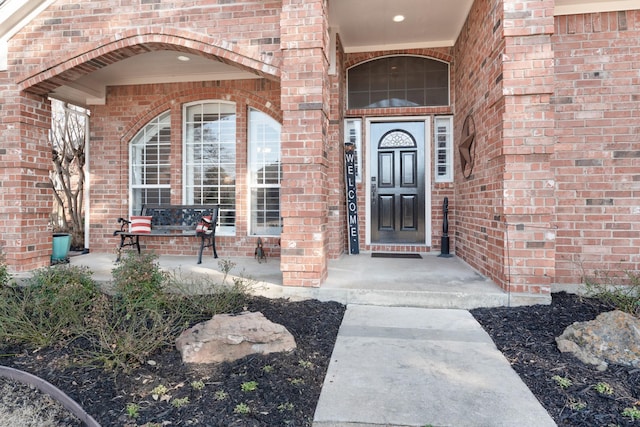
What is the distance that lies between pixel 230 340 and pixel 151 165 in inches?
201

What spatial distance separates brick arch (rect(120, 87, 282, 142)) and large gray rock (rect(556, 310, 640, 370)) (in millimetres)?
4843

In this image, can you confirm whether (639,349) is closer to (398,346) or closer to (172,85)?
(398,346)

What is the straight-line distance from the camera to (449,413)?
1.79 m

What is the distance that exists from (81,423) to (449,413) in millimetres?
1839

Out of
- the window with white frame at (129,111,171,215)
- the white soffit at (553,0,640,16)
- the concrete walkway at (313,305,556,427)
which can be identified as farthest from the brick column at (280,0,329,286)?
the window with white frame at (129,111,171,215)

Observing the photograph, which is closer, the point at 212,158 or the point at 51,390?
the point at 51,390

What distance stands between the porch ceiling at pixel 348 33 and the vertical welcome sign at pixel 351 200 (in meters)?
1.76

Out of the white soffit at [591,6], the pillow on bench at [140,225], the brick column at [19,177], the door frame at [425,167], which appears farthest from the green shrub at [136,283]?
the white soffit at [591,6]

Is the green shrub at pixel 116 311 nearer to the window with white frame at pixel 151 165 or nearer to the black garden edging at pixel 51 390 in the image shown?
the black garden edging at pixel 51 390

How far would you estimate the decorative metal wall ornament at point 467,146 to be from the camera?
15.4ft

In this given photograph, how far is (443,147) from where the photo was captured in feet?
19.6

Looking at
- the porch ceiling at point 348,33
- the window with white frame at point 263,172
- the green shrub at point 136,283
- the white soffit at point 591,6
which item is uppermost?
the porch ceiling at point 348,33

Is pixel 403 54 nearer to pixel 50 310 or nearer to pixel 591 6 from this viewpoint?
pixel 591 6

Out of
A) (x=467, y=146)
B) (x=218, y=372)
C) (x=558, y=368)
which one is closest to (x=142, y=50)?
(x=218, y=372)
